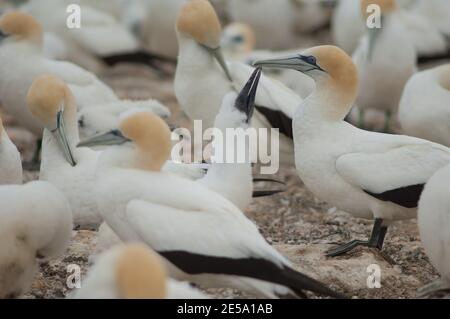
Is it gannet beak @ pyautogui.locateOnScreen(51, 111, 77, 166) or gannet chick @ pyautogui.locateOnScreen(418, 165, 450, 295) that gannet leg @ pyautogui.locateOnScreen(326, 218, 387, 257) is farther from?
gannet beak @ pyautogui.locateOnScreen(51, 111, 77, 166)

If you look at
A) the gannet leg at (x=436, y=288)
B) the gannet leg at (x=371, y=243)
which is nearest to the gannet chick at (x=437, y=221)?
the gannet leg at (x=436, y=288)

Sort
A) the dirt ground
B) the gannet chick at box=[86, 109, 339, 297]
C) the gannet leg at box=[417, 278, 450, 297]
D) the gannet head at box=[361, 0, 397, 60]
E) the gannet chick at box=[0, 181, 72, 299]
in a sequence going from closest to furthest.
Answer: the gannet chick at box=[86, 109, 339, 297], the gannet chick at box=[0, 181, 72, 299], the gannet leg at box=[417, 278, 450, 297], the dirt ground, the gannet head at box=[361, 0, 397, 60]

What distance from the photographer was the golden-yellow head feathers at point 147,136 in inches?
235

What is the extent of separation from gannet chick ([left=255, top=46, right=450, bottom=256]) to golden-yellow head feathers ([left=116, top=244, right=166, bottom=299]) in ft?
7.70

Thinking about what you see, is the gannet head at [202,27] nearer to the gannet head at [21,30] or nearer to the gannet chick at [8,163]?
the gannet head at [21,30]

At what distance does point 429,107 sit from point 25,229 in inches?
151

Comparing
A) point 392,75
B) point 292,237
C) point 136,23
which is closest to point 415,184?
point 292,237

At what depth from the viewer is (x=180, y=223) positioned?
5672 millimetres

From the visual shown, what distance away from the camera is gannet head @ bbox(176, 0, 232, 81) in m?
8.64

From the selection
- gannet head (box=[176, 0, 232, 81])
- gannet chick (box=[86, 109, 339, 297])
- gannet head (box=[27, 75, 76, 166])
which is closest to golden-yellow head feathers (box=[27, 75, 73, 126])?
gannet head (box=[27, 75, 76, 166])

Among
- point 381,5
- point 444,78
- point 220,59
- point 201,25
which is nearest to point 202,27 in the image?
point 201,25

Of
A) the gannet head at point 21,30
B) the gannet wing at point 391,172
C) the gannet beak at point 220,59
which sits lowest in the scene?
the gannet wing at point 391,172
